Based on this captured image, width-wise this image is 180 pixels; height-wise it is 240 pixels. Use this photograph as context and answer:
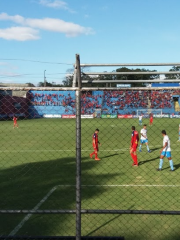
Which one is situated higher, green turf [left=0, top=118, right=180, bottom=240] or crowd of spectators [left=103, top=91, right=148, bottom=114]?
crowd of spectators [left=103, top=91, right=148, bottom=114]

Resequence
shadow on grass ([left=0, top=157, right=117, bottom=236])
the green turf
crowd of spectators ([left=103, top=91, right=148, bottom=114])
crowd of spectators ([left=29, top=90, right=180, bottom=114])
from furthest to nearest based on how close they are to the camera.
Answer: crowd of spectators ([left=103, top=91, right=148, bottom=114]) → crowd of spectators ([left=29, top=90, right=180, bottom=114]) → shadow on grass ([left=0, top=157, right=117, bottom=236]) → the green turf

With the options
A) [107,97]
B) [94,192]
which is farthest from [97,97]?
[94,192]

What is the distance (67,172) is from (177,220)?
6595mm

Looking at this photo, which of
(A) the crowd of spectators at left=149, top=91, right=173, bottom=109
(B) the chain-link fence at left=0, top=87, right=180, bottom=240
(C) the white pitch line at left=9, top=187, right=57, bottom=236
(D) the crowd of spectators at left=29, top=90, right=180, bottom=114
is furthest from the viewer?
(D) the crowd of spectators at left=29, top=90, right=180, bottom=114

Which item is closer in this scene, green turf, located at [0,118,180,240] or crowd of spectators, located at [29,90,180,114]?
green turf, located at [0,118,180,240]

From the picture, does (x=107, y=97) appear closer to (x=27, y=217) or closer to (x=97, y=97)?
(x=97, y=97)

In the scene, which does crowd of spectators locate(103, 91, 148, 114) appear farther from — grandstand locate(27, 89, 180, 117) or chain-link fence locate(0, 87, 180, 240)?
chain-link fence locate(0, 87, 180, 240)

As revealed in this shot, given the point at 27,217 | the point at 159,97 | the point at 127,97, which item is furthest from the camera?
the point at 127,97

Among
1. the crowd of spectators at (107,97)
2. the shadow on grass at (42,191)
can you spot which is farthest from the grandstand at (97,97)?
the shadow on grass at (42,191)

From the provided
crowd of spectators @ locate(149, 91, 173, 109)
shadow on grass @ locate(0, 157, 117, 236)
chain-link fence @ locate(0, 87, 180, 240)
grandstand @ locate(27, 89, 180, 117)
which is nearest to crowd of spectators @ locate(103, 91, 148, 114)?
grandstand @ locate(27, 89, 180, 117)

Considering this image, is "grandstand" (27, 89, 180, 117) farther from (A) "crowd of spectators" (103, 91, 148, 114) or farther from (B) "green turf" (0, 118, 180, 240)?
(B) "green turf" (0, 118, 180, 240)

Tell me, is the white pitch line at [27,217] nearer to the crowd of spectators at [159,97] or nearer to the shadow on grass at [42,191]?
the shadow on grass at [42,191]

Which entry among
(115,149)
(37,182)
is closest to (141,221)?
(37,182)

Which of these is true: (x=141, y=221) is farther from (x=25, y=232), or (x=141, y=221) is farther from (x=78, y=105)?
(x=78, y=105)
